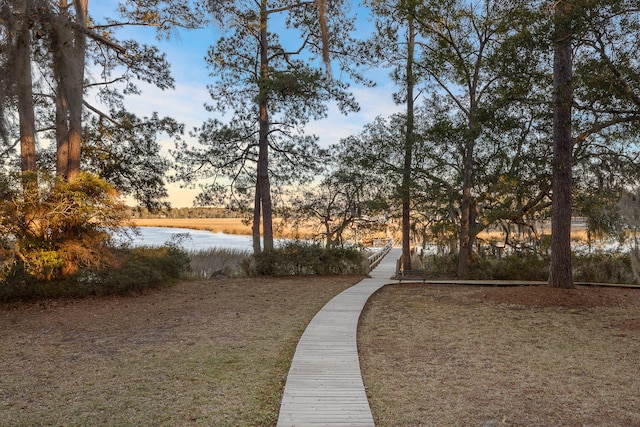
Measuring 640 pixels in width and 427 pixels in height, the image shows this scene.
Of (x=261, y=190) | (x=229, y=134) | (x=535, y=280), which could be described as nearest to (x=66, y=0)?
(x=229, y=134)

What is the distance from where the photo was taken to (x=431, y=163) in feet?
44.7

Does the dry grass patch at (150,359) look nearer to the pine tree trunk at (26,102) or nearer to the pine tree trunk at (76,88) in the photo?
the pine tree trunk at (26,102)

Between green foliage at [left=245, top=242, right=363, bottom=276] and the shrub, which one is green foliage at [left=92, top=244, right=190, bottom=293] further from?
the shrub

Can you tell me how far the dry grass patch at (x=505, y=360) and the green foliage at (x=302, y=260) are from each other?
4472 millimetres

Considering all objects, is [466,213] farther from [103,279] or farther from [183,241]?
[103,279]

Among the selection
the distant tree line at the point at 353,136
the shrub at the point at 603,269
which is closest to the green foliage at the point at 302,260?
the distant tree line at the point at 353,136

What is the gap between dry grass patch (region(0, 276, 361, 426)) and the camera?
3854mm

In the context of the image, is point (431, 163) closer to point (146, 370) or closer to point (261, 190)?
point (261, 190)

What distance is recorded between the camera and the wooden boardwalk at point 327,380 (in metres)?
3.57

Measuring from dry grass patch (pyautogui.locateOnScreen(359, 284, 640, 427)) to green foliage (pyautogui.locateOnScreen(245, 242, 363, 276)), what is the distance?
176 inches

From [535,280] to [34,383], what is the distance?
12242 mm

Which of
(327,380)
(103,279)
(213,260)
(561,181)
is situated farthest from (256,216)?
(327,380)

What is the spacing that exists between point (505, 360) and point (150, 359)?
4311 millimetres

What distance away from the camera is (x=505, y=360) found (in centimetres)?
528
